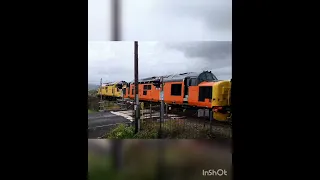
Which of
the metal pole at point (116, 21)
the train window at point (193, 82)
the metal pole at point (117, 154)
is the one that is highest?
the metal pole at point (116, 21)

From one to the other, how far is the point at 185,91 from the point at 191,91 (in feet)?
0.18

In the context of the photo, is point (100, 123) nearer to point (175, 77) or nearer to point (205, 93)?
point (175, 77)

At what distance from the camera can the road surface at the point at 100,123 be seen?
86.9 inches

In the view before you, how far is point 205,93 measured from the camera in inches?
92.3

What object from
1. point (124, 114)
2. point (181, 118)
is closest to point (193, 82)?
point (181, 118)

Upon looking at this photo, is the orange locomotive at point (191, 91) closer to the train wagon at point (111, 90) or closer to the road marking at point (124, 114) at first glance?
the train wagon at point (111, 90)

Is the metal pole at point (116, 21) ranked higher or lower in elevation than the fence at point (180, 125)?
higher

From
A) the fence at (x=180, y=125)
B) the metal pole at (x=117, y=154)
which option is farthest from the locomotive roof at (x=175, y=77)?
the metal pole at (x=117, y=154)

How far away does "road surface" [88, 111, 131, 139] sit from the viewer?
2.21 metres

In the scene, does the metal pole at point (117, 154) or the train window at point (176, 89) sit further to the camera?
the train window at point (176, 89)

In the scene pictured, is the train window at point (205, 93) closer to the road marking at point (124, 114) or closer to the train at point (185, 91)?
the train at point (185, 91)
